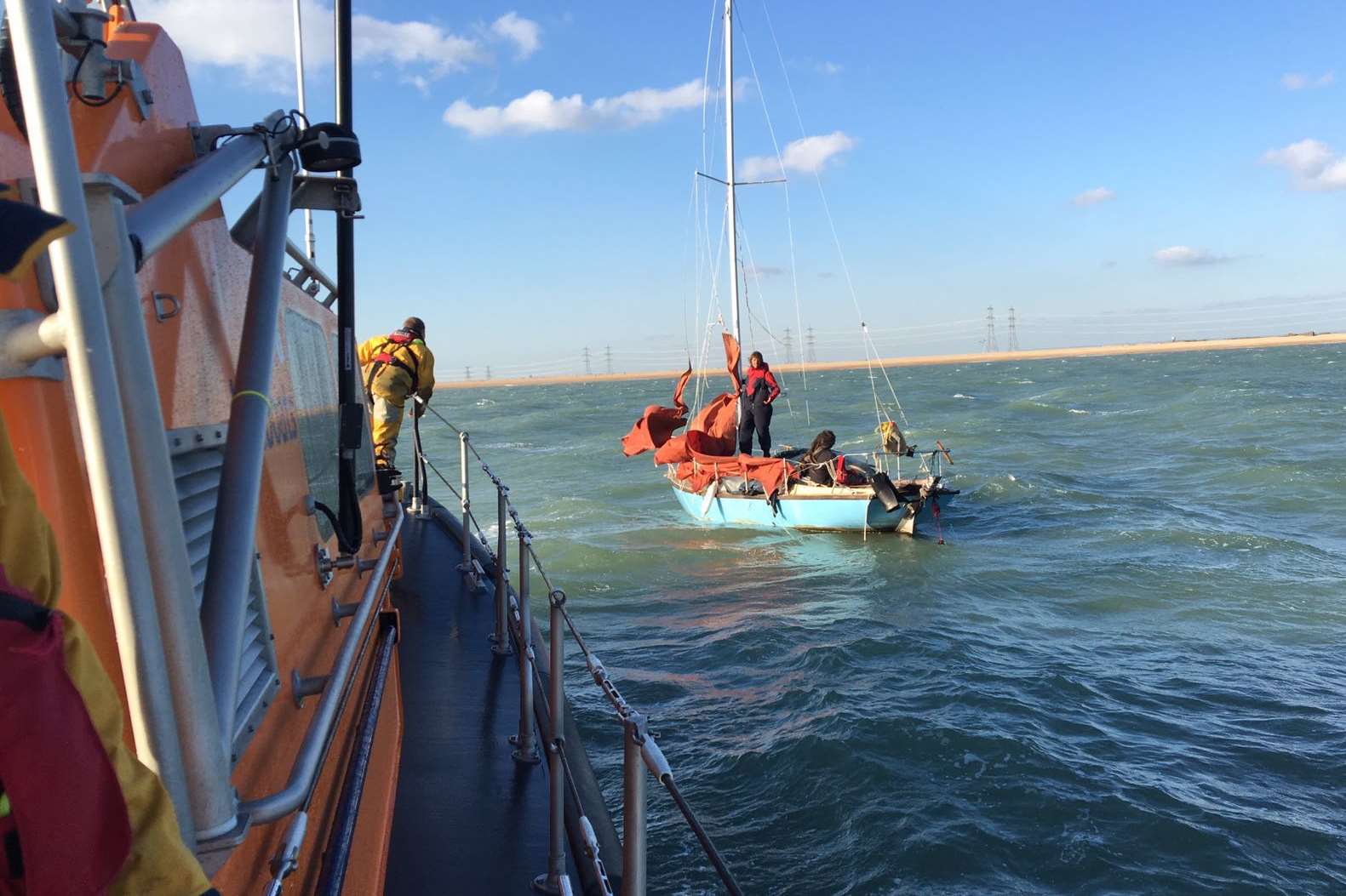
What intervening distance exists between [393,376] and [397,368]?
8cm

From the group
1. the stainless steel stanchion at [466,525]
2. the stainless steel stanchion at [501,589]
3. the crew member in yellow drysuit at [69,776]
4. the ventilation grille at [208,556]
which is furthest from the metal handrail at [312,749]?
the stainless steel stanchion at [466,525]

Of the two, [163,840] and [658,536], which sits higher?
[163,840]

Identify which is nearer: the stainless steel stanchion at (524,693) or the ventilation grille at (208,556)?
the ventilation grille at (208,556)

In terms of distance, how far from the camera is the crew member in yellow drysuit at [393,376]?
275 inches

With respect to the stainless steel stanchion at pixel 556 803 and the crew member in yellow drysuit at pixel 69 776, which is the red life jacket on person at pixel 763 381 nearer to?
the stainless steel stanchion at pixel 556 803

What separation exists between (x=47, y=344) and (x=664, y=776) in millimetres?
1140

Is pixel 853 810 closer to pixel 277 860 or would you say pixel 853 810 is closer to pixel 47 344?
pixel 277 860

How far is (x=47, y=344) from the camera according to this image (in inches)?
42.2

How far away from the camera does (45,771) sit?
0.90m

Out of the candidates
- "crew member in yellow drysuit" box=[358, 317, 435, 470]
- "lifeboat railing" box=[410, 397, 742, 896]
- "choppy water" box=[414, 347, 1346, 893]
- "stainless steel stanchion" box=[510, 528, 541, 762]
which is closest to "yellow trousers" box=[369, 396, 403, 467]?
"crew member in yellow drysuit" box=[358, 317, 435, 470]

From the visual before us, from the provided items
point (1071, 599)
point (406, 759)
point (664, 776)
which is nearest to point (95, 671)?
point (664, 776)

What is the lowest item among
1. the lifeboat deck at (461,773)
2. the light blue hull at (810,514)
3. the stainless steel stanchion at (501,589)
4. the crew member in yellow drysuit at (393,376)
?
the light blue hull at (810,514)

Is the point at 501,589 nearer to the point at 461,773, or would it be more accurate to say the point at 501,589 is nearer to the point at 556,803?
the point at 461,773

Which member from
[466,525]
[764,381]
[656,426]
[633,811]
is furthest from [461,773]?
[656,426]
